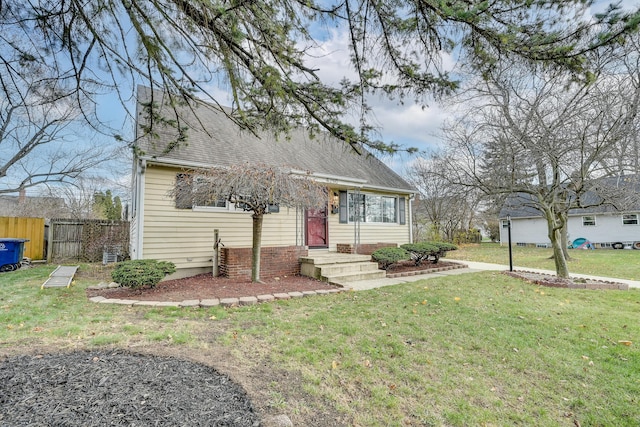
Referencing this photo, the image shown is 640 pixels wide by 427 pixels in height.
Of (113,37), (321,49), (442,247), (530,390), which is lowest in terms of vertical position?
(530,390)

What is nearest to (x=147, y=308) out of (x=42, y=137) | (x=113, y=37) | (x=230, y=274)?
(x=230, y=274)

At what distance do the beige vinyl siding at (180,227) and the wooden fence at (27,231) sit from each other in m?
7.46

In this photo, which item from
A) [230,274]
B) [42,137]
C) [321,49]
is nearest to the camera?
[321,49]

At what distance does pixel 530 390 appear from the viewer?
267cm

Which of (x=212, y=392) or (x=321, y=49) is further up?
(x=321, y=49)

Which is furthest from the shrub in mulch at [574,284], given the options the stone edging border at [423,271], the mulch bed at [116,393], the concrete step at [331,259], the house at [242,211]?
the mulch bed at [116,393]

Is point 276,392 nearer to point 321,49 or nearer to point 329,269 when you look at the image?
point 321,49

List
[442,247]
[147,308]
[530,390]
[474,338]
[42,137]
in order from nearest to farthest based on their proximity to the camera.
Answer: [530,390] → [474,338] → [147,308] → [442,247] → [42,137]

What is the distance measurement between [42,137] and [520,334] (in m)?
15.4

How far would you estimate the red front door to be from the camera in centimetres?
1009

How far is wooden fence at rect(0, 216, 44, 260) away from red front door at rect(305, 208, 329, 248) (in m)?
10.0

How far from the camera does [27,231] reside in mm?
11219

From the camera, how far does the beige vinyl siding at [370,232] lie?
10523 millimetres

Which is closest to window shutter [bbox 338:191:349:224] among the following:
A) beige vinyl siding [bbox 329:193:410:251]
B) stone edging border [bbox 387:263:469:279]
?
beige vinyl siding [bbox 329:193:410:251]
